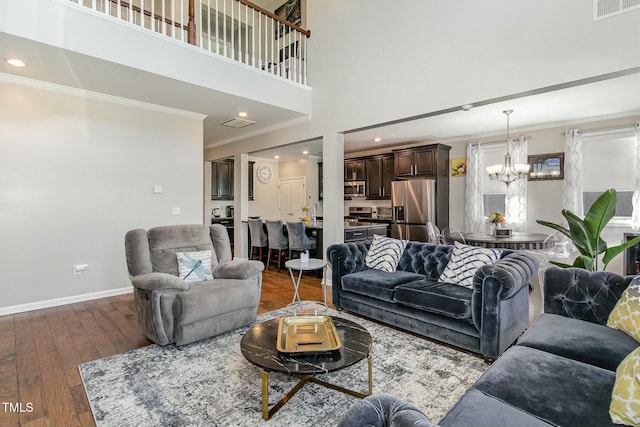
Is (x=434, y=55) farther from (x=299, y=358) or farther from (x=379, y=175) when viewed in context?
(x=379, y=175)

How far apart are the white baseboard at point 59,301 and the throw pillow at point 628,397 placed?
5118 millimetres

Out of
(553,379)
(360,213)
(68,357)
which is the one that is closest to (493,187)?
(360,213)

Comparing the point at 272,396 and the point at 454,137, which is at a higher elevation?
the point at 454,137

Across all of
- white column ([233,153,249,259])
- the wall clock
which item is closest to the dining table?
white column ([233,153,249,259])

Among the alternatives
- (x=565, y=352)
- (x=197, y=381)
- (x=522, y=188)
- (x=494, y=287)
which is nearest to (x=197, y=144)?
(x=197, y=381)

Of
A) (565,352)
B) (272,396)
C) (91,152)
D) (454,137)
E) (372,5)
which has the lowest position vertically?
(272,396)

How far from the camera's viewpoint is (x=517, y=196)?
5922 millimetres

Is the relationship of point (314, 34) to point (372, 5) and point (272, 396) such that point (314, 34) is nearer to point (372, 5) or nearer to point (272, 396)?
point (372, 5)

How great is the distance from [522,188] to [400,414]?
6145mm

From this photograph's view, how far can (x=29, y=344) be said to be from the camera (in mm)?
2895

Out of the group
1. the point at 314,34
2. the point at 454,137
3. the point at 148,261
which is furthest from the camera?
the point at 454,137

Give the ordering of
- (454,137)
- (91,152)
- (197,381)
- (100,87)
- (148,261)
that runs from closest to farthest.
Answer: (197,381) < (148,261) < (100,87) < (91,152) < (454,137)

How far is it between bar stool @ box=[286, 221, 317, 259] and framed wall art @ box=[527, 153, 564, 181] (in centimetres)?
414

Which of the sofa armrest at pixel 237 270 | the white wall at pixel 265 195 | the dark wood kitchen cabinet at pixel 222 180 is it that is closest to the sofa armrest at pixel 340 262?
the sofa armrest at pixel 237 270
